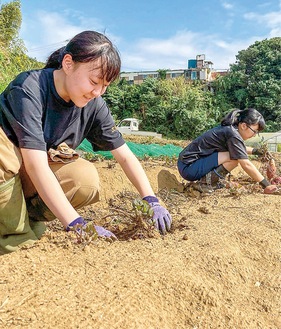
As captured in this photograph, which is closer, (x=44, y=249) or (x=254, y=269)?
(x=44, y=249)

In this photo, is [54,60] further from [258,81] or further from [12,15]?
[258,81]

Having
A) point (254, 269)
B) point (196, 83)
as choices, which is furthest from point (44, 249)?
point (196, 83)

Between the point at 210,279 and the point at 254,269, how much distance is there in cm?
34

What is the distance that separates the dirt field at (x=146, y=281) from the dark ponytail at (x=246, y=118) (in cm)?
202

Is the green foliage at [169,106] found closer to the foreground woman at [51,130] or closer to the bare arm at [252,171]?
the bare arm at [252,171]

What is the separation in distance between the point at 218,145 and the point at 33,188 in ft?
8.06

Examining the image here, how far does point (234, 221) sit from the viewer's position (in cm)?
221

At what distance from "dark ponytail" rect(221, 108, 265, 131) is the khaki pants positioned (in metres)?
2.25

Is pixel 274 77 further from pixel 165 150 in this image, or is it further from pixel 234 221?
pixel 234 221

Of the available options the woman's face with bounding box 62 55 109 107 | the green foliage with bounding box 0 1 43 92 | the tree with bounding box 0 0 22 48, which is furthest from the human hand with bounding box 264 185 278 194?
the tree with bounding box 0 0 22 48

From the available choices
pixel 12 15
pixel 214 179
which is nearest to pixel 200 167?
pixel 214 179

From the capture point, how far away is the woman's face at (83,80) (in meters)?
1.56

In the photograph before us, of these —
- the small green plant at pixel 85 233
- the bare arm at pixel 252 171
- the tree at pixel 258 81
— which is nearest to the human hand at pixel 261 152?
the bare arm at pixel 252 171

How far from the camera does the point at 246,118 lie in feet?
12.4
